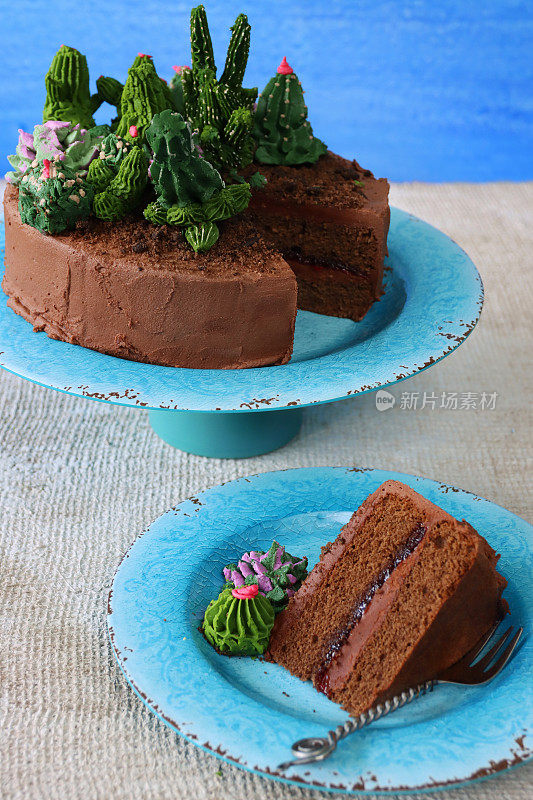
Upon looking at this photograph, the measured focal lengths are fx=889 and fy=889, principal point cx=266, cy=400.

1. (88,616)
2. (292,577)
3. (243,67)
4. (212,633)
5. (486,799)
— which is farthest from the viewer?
(243,67)

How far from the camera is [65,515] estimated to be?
3.11 m

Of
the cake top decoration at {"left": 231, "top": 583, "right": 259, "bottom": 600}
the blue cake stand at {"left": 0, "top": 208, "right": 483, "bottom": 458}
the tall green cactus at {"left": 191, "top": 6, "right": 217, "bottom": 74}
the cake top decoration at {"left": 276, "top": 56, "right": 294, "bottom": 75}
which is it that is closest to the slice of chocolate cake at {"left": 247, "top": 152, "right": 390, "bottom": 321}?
the blue cake stand at {"left": 0, "top": 208, "right": 483, "bottom": 458}

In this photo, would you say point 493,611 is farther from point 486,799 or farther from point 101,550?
point 101,550

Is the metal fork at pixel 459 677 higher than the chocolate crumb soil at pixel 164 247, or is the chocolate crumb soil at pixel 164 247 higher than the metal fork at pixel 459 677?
the chocolate crumb soil at pixel 164 247

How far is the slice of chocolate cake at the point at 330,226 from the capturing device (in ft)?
11.7

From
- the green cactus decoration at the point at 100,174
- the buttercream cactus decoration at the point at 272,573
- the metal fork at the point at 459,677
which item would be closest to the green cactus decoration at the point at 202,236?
the green cactus decoration at the point at 100,174

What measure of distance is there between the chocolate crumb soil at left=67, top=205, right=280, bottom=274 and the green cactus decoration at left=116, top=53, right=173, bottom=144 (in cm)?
34

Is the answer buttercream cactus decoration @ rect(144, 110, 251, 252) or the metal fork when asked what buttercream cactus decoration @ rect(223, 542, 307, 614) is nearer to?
the metal fork

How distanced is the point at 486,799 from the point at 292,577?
2.43 feet

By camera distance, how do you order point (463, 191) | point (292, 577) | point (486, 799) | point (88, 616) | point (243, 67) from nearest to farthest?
point (486, 799) → point (292, 577) → point (88, 616) → point (243, 67) → point (463, 191)

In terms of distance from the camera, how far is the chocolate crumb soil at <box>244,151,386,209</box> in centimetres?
357

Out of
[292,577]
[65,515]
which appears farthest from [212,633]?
[65,515]

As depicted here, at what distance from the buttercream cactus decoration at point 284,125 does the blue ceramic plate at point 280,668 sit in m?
1.48

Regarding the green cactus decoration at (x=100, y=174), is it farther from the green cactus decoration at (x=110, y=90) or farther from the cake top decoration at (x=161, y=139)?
the green cactus decoration at (x=110, y=90)
